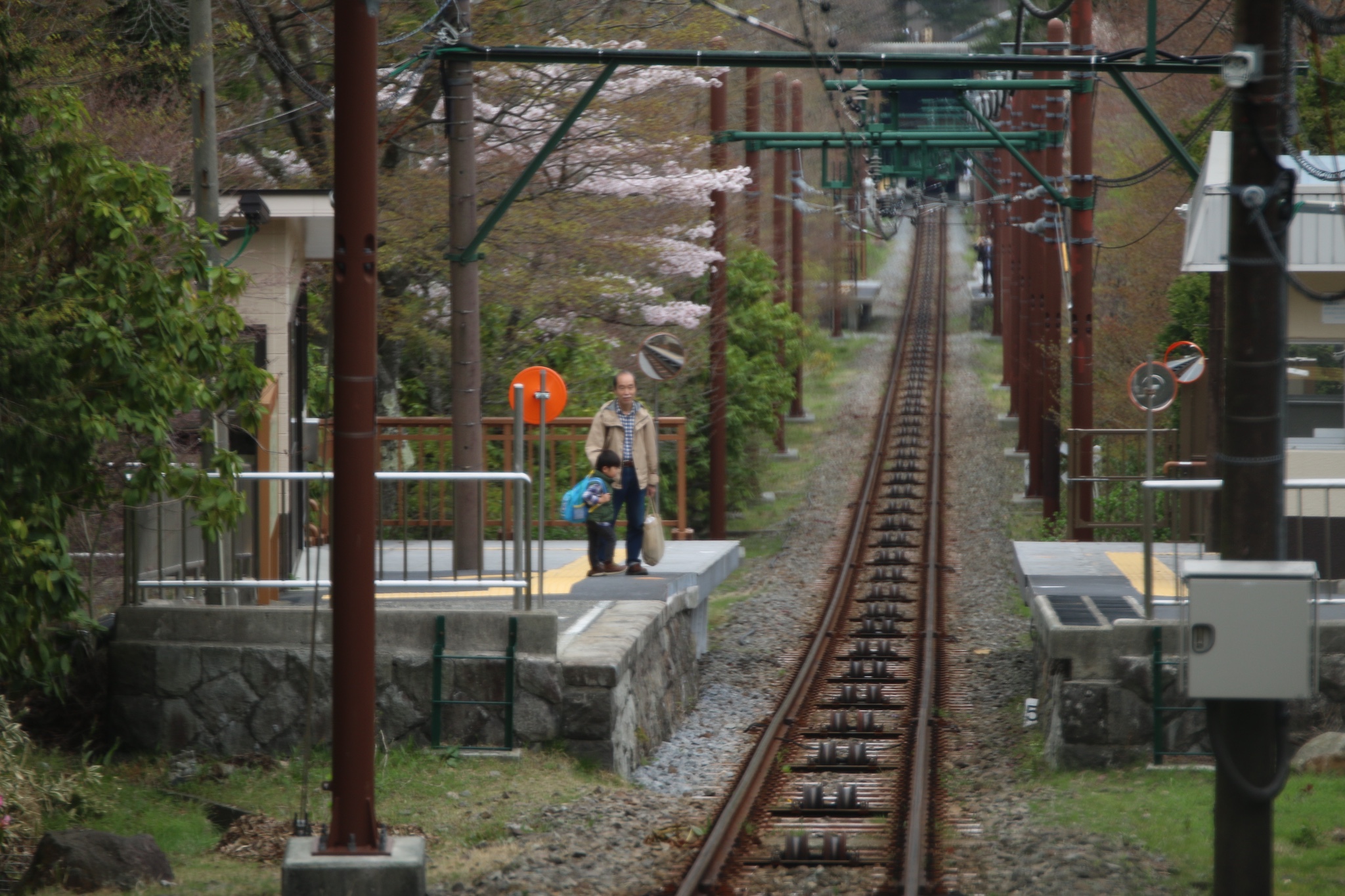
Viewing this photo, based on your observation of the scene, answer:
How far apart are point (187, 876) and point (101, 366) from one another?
106 inches

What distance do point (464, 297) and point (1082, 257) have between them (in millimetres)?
10286

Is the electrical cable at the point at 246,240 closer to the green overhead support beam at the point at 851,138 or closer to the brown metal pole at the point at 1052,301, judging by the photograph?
the green overhead support beam at the point at 851,138

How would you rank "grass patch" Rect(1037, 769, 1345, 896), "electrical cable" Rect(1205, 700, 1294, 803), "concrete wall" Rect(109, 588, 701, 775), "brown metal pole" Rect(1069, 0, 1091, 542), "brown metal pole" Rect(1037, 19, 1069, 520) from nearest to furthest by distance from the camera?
"electrical cable" Rect(1205, 700, 1294, 803) < "grass patch" Rect(1037, 769, 1345, 896) < "concrete wall" Rect(109, 588, 701, 775) < "brown metal pole" Rect(1069, 0, 1091, 542) < "brown metal pole" Rect(1037, 19, 1069, 520)

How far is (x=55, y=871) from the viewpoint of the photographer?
686 centimetres

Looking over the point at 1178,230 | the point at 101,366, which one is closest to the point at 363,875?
the point at 101,366

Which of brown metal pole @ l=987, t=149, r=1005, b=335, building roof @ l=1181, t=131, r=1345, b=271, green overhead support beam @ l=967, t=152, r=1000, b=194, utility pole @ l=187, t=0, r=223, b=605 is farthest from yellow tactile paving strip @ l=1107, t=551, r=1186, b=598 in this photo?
brown metal pole @ l=987, t=149, r=1005, b=335

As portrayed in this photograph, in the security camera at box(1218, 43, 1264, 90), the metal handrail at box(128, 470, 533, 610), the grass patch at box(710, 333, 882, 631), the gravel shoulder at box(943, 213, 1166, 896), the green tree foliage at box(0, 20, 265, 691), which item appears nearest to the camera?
the security camera at box(1218, 43, 1264, 90)

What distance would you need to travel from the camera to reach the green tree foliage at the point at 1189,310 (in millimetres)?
24516

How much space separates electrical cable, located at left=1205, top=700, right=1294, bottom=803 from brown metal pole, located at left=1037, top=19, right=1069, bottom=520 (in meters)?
17.1

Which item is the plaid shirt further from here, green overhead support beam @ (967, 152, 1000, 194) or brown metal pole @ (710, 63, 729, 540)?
green overhead support beam @ (967, 152, 1000, 194)

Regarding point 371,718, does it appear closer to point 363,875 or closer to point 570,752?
point 363,875

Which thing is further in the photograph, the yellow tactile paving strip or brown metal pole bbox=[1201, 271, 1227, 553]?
→ brown metal pole bbox=[1201, 271, 1227, 553]

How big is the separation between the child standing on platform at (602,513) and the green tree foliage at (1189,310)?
14.2 metres

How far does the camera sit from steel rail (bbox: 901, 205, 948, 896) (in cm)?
820
